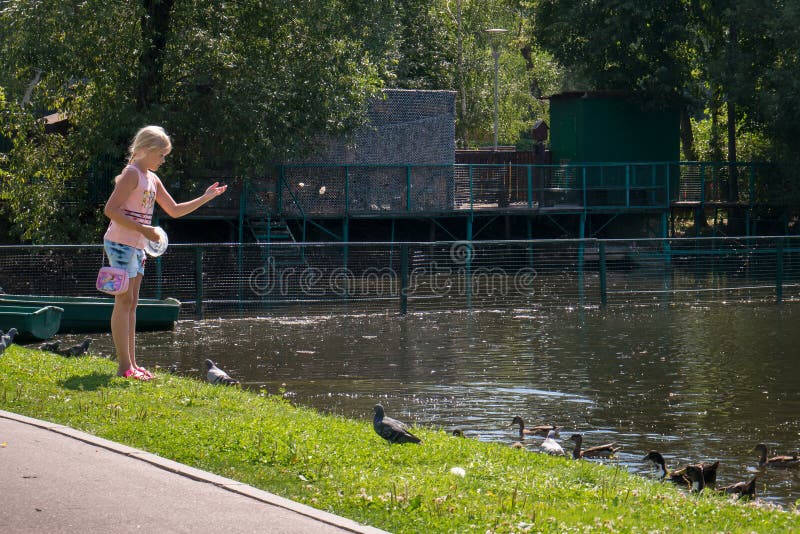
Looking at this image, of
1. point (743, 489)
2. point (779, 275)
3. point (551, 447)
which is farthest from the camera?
point (779, 275)

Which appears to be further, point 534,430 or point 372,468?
point 534,430

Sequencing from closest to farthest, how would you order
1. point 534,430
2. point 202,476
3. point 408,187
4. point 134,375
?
point 202,476, point 534,430, point 134,375, point 408,187

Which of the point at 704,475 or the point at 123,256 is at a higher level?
the point at 123,256

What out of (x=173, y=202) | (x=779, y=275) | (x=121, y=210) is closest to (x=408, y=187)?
(x=779, y=275)

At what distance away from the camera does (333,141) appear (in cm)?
3173

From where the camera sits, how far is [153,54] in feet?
87.1

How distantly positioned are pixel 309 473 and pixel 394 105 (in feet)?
87.4

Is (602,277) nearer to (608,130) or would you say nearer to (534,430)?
(534,430)

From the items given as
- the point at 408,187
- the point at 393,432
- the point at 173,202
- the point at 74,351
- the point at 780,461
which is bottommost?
the point at 780,461

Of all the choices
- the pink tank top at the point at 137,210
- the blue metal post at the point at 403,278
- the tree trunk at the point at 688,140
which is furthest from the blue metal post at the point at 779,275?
the tree trunk at the point at 688,140

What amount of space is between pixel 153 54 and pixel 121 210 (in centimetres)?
1797

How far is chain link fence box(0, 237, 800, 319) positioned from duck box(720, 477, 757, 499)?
39.8 feet

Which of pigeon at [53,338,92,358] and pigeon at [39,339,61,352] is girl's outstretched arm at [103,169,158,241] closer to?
pigeon at [53,338,92,358]

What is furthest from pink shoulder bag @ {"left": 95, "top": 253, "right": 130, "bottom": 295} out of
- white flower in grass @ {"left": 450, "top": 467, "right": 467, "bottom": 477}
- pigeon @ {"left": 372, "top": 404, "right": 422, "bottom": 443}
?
white flower in grass @ {"left": 450, "top": 467, "right": 467, "bottom": 477}
